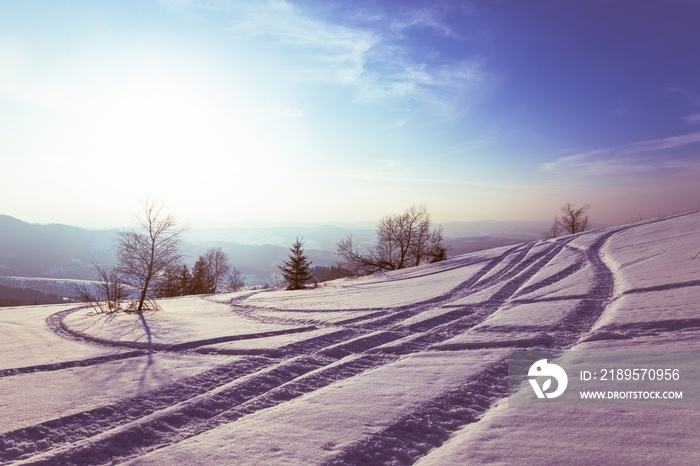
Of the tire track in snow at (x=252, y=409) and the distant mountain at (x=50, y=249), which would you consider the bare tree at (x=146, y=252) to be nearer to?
the tire track in snow at (x=252, y=409)

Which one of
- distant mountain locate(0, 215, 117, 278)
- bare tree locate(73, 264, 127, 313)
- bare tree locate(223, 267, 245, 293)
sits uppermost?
distant mountain locate(0, 215, 117, 278)

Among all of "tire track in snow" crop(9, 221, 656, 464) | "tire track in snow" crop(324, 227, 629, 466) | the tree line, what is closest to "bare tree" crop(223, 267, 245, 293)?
the tree line

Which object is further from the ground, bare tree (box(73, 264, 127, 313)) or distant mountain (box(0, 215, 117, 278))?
distant mountain (box(0, 215, 117, 278))

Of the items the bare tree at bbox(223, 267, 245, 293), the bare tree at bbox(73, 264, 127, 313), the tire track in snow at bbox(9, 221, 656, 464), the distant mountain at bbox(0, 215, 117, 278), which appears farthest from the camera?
the distant mountain at bbox(0, 215, 117, 278)

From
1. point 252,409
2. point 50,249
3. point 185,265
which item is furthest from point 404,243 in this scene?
point 50,249

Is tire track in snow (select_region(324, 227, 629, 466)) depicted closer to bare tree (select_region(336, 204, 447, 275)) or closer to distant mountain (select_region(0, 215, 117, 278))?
bare tree (select_region(336, 204, 447, 275))

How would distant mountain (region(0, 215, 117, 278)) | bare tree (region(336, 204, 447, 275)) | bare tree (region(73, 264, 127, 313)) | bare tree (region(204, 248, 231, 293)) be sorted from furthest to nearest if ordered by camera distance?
distant mountain (region(0, 215, 117, 278))
bare tree (region(204, 248, 231, 293))
bare tree (region(336, 204, 447, 275))
bare tree (region(73, 264, 127, 313))

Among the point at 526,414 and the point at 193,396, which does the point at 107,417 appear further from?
the point at 526,414

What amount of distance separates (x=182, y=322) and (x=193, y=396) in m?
5.76

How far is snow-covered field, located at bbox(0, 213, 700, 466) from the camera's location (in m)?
3.00

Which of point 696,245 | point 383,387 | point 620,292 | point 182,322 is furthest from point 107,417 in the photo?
point 696,245

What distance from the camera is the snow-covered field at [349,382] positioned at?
3.00 metres

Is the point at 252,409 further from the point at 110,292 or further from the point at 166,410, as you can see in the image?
the point at 110,292

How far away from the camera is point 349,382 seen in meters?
4.65
